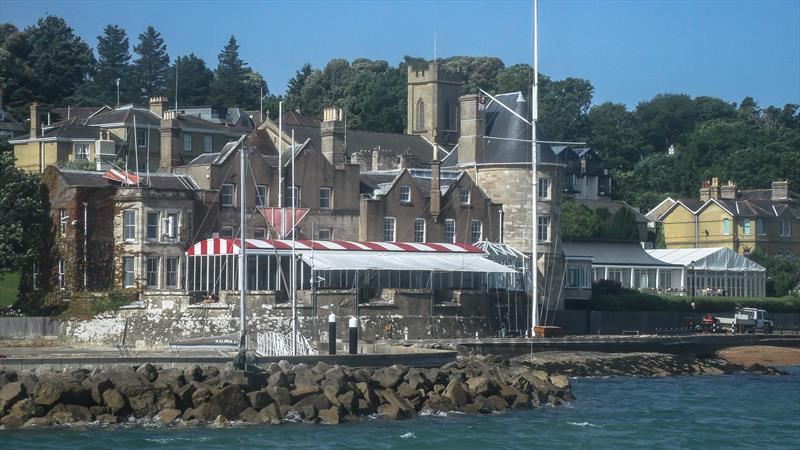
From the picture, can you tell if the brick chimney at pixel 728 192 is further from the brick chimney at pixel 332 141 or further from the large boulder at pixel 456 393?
the large boulder at pixel 456 393

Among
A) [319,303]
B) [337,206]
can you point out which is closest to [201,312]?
[319,303]

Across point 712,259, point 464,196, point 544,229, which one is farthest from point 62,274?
point 712,259

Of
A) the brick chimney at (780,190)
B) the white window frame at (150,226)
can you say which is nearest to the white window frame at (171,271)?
the white window frame at (150,226)

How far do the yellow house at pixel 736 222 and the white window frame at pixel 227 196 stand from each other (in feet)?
149

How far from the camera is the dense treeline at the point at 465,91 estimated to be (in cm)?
10738

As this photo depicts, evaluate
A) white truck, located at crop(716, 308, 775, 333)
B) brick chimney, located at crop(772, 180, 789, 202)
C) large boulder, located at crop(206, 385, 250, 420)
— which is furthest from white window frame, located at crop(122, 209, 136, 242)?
brick chimney, located at crop(772, 180, 789, 202)

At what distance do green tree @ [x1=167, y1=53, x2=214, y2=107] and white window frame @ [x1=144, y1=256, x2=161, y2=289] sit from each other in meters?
64.7

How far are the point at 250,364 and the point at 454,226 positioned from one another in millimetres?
28332

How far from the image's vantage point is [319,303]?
5256 centimetres

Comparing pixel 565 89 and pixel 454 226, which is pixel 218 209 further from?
pixel 565 89

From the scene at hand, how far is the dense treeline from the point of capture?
352 ft

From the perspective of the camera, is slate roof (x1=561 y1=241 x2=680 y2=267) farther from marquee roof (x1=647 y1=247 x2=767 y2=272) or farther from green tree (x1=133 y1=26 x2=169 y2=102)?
green tree (x1=133 y1=26 x2=169 y2=102)

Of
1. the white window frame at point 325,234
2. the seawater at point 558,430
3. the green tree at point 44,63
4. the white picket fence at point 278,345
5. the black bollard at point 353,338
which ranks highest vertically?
the green tree at point 44,63

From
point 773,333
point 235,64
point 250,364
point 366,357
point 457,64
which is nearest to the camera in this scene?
point 250,364
